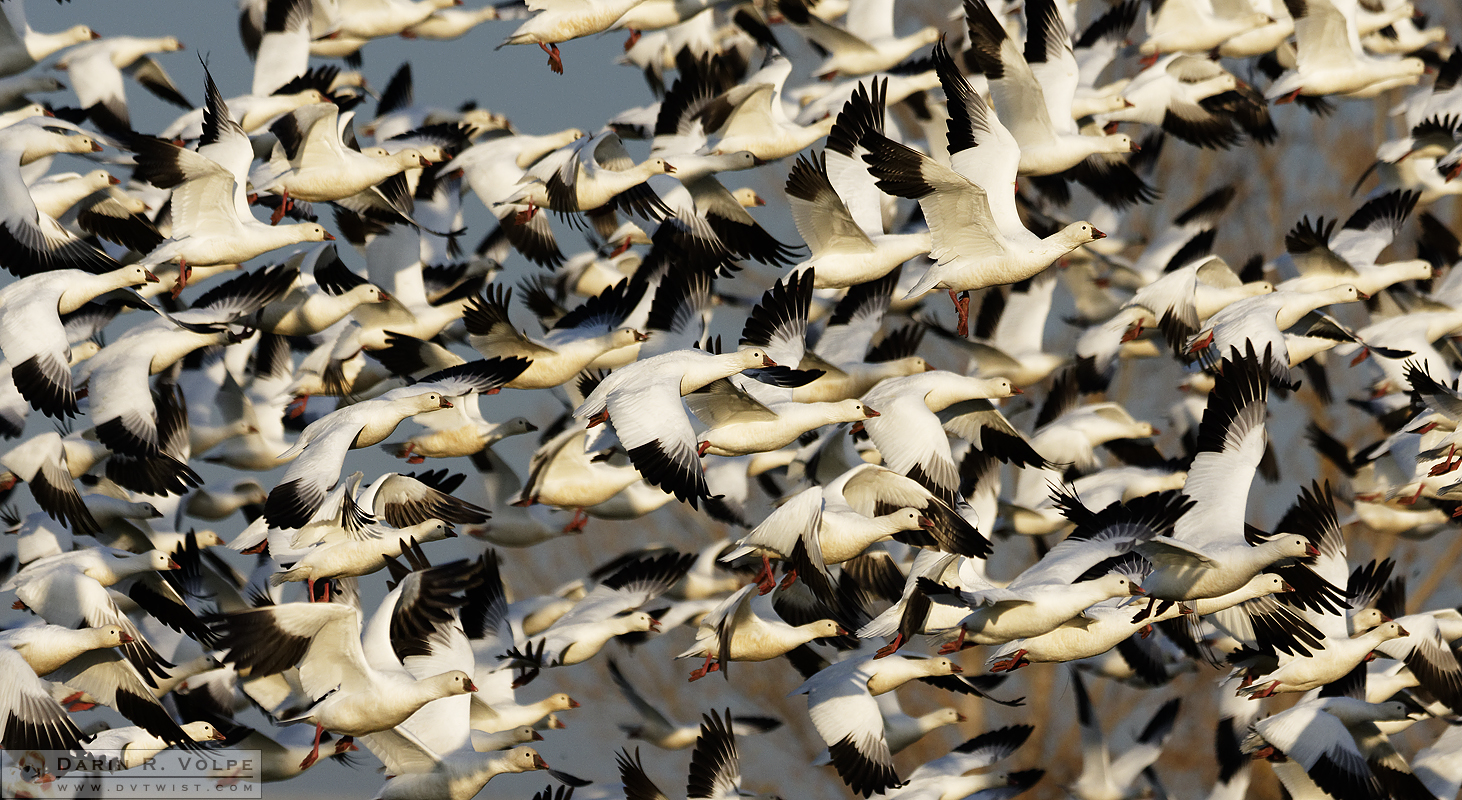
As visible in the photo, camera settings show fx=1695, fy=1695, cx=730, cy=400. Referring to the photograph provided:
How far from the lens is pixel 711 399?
1004 cm

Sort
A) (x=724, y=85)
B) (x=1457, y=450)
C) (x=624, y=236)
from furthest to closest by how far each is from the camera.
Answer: (x=624, y=236) < (x=724, y=85) < (x=1457, y=450)

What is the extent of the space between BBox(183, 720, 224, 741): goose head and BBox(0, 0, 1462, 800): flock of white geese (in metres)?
0.03

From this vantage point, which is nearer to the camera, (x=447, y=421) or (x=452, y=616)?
(x=452, y=616)

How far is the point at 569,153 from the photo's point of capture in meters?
11.4

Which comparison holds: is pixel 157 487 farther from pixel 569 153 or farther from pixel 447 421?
pixel 569 153

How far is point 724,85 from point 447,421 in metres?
3.16

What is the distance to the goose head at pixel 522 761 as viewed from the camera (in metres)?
9.87

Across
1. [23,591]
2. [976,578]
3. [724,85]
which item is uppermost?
[724,85]

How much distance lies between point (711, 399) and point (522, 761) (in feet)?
7.89

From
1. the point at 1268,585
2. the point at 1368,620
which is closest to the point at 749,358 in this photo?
the point at 1268,585

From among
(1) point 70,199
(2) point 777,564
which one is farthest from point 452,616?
(1) point 70,199

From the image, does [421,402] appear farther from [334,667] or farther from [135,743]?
[135,743]

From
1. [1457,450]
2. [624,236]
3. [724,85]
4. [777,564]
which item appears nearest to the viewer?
[777,564]

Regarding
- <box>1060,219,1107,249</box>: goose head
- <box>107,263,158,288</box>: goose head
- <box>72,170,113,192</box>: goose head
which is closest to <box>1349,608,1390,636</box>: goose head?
<box>1060,219,1107,249</box>: goose head
